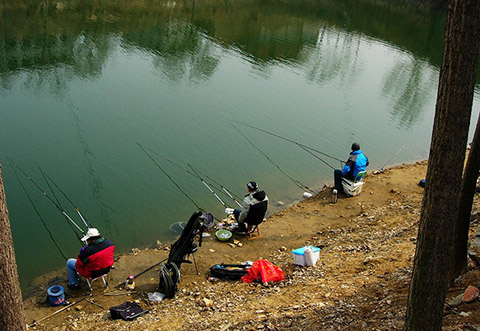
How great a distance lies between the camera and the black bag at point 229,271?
8.01 meters

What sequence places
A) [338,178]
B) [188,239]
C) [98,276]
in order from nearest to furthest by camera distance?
1. [98,276]
2. [188,239]
3. [338,178]

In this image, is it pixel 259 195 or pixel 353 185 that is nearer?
pixel 259 195

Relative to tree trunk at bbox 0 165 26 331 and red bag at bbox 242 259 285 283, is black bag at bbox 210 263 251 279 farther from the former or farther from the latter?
tree trunk at bbox 0 165 26 331

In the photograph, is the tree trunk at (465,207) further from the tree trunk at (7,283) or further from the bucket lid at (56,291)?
the bucket lid at (56,291)

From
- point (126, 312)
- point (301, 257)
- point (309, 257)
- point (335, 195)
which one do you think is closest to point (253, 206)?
point (301, 257)

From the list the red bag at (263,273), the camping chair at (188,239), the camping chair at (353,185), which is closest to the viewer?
the camping chair at (188,239)

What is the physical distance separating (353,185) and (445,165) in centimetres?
749

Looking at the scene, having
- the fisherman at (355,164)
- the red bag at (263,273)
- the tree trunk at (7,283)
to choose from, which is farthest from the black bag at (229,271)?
the tree trunk at (7,283)

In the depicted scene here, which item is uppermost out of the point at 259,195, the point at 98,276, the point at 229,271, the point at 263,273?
the point at 259,195

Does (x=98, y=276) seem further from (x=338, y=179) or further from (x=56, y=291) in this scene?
(x=338, y=179)

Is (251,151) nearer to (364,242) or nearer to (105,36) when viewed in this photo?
(364,242)

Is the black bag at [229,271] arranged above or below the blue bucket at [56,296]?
above

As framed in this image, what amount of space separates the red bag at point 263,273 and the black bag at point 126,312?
184cm

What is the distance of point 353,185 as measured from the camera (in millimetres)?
11273
